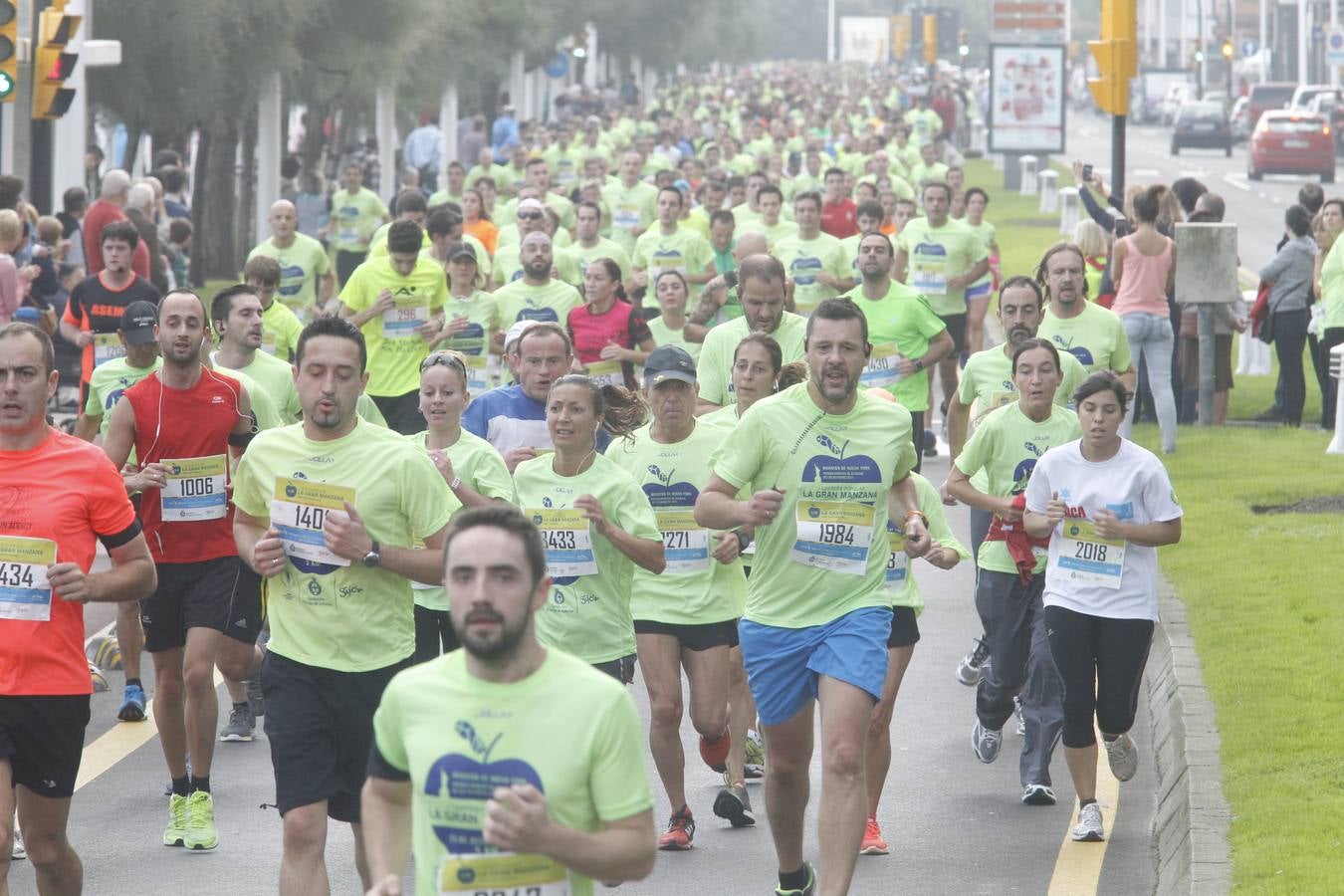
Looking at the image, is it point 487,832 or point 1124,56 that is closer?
point 487,832

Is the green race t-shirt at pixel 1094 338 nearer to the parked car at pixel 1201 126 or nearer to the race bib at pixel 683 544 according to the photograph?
the race bib at pixel 683 544

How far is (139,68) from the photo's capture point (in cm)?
2692

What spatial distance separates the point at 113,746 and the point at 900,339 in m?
5.24

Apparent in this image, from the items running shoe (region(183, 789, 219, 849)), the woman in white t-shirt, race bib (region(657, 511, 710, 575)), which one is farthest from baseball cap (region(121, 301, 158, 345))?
the woman in white t-shirt

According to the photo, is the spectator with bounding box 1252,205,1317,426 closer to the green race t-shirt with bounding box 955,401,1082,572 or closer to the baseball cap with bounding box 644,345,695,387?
the green race t-shirt with bounding box 955,401,1082,572

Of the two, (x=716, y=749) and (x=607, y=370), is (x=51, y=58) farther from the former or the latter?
(x=716, y=749)

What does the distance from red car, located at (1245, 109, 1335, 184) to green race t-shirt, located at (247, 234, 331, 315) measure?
41836mm

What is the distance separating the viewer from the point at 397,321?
13.7 metres

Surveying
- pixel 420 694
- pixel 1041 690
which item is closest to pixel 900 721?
pixel 1041 690

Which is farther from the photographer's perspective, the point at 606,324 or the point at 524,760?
the point at 606,324

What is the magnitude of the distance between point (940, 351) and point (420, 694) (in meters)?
8.95

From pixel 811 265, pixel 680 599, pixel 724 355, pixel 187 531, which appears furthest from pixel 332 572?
pixel 811 265

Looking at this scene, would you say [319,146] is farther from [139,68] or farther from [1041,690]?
[1041,690]

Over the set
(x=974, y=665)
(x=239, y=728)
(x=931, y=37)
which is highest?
(x=931, y=37)
